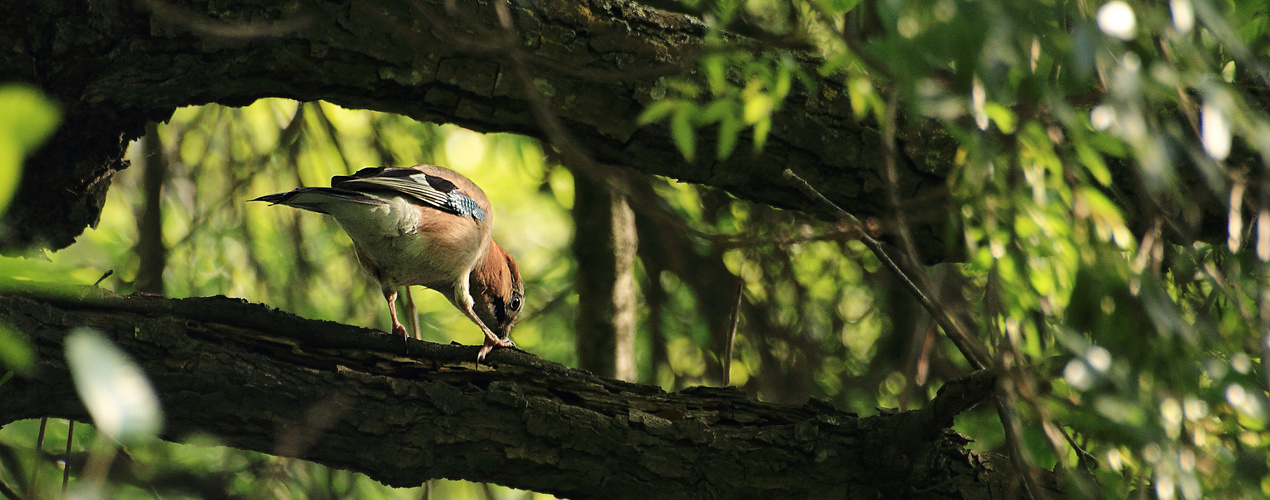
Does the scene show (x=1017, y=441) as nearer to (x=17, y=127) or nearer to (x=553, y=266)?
(x=17, y=127)

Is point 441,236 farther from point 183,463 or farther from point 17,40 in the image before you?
point 17,40

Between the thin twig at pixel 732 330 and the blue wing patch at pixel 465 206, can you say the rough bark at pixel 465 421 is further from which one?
the blue wing patch at pixel 465 206

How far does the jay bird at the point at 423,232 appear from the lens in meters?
4.20

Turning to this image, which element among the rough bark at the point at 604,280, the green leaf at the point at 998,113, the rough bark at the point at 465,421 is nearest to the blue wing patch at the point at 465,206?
the rough bark at the point at 604,280

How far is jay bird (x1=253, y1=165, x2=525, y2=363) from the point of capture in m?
4.20

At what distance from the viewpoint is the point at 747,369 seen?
611 centimetres

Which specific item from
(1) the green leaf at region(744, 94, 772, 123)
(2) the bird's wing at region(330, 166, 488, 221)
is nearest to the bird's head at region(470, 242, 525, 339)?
(2) the bird's wing at region(330, 166, 488, 221)

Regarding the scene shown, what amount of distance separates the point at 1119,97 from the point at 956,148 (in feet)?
8.11

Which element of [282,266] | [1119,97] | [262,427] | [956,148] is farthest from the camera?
[282,266]

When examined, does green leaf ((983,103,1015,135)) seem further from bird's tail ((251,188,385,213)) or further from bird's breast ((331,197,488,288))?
bird's breast ((331,197,488,288))

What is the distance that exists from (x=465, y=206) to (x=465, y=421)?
1857 mm

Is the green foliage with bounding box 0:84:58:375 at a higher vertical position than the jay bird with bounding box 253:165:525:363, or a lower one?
higher

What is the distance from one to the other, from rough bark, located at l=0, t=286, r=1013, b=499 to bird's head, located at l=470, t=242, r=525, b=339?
1933mm

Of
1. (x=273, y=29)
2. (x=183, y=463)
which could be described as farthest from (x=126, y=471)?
(x=273, y=29)
